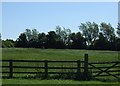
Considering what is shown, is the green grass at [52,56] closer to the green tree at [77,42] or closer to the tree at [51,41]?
the tree at [51,41]

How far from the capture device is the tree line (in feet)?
456

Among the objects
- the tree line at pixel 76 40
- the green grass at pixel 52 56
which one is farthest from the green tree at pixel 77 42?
the green grass at pixel 52 56

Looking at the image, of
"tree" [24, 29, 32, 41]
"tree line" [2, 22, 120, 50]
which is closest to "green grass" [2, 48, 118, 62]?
"tree line" [2, 22, 120, 50]

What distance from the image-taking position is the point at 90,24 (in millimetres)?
169750

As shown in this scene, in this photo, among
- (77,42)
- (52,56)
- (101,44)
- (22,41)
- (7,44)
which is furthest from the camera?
(22,41)

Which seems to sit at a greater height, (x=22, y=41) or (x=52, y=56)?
(x=22, y=41)

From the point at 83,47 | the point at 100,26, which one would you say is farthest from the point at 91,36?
the point at 83,47

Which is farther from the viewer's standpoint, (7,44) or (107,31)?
(107,31)

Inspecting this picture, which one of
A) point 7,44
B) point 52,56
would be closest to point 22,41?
point 7,44

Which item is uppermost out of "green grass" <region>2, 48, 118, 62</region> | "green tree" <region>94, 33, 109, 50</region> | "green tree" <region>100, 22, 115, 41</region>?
"green tree" <region>100, 22, 115, 41</region>

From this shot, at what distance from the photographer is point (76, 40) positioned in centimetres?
14538

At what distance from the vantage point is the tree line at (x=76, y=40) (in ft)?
456

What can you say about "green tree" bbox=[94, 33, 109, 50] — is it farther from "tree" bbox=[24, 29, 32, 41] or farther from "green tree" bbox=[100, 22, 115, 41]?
"tree" bbox=[24, 29, 32, 41]

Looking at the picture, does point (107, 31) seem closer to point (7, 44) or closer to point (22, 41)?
point (22, 41)
